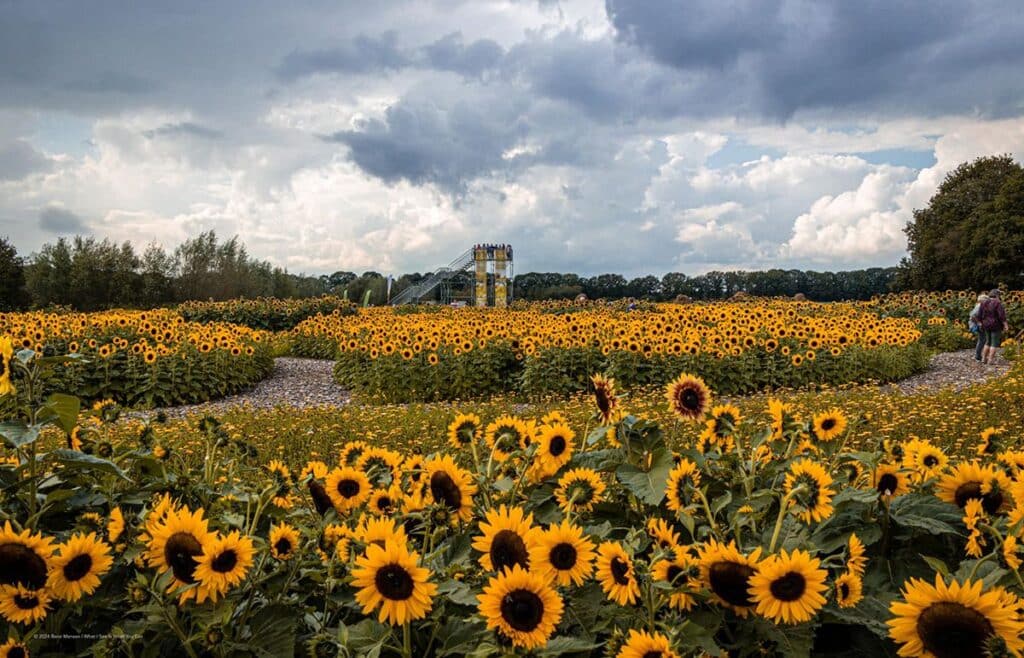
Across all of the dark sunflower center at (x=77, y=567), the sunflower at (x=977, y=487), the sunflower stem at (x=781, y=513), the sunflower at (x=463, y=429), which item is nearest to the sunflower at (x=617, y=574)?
the sunflower stem at (x=781, y=513)

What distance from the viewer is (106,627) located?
5.51 feet

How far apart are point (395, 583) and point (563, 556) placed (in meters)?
0.31

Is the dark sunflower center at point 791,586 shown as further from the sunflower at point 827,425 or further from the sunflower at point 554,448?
the sunflower at point 827,425

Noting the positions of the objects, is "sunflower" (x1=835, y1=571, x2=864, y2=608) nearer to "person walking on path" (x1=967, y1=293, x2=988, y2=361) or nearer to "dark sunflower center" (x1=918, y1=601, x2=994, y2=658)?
"dark sunflower center" (x1=918, y1=601, x2=994, y2=658)

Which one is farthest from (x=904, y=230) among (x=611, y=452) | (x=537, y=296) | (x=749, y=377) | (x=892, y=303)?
(x=611, y=452)

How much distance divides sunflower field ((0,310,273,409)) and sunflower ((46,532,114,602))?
9.53 m

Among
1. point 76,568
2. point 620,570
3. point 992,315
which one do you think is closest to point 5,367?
point 76,568

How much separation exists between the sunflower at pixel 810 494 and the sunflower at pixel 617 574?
417mm

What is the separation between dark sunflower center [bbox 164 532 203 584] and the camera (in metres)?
1.47

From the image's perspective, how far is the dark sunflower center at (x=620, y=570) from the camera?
1418 mm

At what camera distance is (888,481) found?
1880mm

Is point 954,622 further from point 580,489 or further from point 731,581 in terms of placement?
point 580,489

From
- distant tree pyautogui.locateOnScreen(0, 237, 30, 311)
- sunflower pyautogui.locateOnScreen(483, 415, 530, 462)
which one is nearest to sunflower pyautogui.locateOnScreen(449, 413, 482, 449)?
sunflower pyautogui.locateOnScreen(483, 415, 530, 462)

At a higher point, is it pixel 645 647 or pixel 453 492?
pixel 453 492
